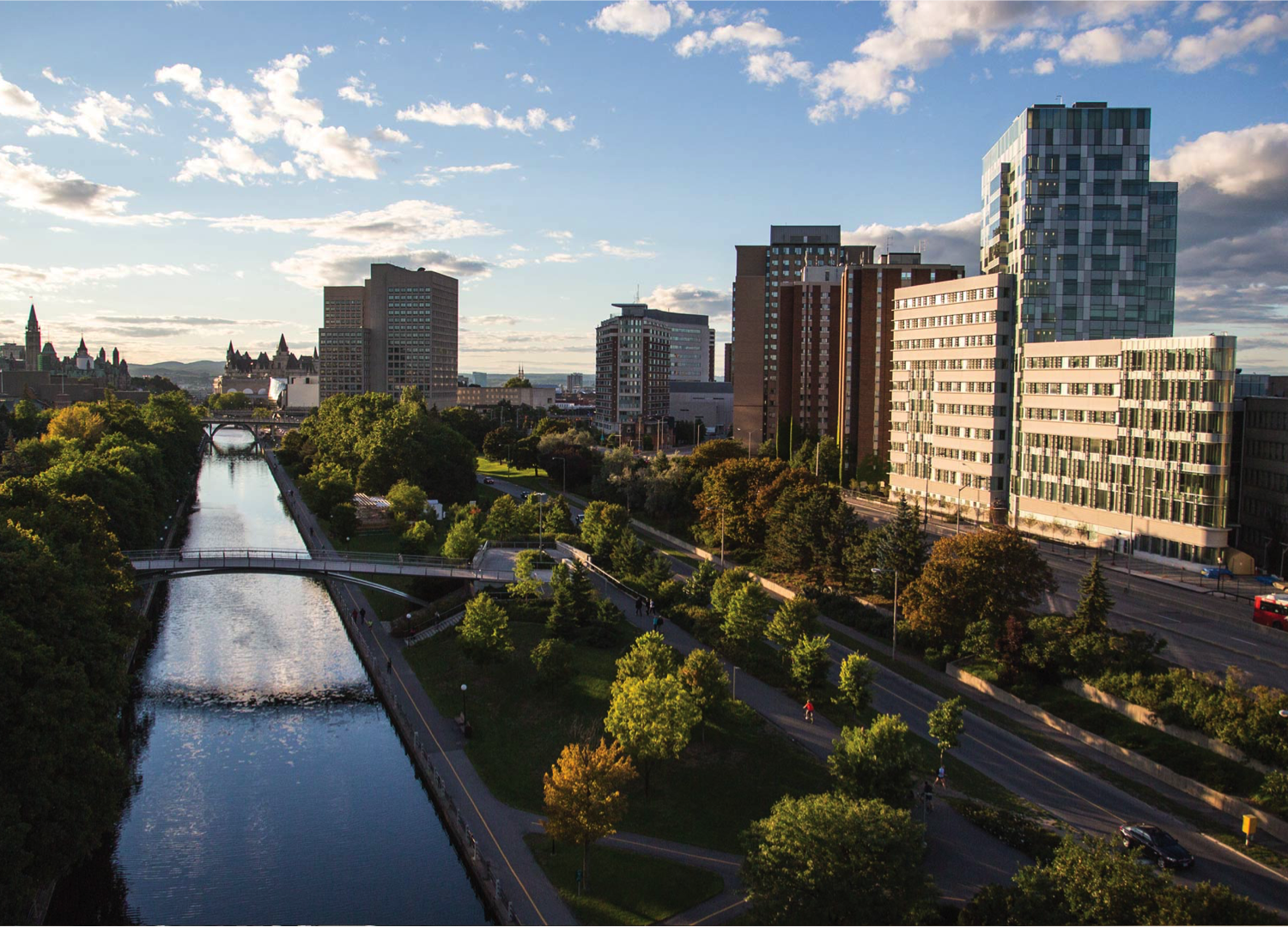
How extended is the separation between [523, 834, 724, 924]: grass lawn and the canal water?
2618mm

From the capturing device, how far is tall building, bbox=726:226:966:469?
9856 centimetres

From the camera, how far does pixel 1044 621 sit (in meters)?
38.2

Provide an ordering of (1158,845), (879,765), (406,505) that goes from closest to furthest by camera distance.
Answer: (1158,845) → (879,765) → (406,505)

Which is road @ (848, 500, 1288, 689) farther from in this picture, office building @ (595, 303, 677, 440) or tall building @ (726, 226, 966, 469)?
office building @ (595, 303, 677, 440)

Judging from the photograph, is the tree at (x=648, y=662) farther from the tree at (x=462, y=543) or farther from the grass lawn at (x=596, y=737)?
the tree at (x=462, y=543)

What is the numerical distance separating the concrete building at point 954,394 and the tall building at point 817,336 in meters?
14.7

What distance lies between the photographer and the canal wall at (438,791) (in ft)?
80.8

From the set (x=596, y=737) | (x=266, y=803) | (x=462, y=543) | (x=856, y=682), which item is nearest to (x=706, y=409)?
(x=462, y=543)

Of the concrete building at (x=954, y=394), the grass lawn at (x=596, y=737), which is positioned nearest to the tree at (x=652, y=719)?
the grass lawn at (x=596, y=737)

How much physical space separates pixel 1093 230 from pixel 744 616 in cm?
4966

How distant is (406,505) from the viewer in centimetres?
7256

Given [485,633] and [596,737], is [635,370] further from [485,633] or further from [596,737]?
[596,737]

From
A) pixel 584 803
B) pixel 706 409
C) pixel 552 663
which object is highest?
pixel 706 409

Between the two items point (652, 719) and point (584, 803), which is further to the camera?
point (652, 719)
